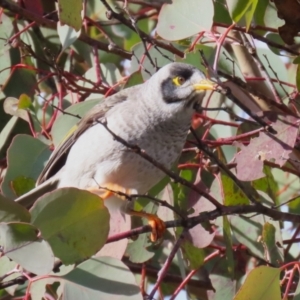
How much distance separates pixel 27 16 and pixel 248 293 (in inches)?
55.4

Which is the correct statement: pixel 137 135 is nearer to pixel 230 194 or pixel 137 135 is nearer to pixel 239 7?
pixel 230 194

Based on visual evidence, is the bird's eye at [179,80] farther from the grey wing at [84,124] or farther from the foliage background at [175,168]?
the grey wing at [84,124]

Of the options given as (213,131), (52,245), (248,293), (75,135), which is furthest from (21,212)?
(213,131)

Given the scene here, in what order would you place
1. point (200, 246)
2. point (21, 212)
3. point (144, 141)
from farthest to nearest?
1. point (144, 141)
2. point (200, 246)
3. point (21, 212)

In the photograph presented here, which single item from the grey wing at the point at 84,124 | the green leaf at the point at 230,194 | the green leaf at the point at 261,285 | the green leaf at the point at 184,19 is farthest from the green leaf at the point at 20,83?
the green leaf at the point at 261,285

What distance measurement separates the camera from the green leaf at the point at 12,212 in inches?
82.7

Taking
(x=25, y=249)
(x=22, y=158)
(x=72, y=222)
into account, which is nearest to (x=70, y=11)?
(x=22, y=158)

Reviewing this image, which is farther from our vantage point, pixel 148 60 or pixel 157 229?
pixel 148 60

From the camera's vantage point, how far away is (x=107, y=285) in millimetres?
2152

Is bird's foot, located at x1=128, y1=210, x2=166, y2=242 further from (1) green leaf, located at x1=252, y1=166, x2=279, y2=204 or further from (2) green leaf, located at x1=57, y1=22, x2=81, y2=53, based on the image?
(2) green leaf, located at x1=57, y1=22, x2=81, y2=53

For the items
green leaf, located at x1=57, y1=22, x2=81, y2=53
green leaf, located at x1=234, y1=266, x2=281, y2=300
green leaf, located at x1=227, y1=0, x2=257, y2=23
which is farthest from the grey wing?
green leaf, located at x1=234, y1=266, x2=281, y2=300

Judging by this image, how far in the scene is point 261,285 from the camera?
2111 mm

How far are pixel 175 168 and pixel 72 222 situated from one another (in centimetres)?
75

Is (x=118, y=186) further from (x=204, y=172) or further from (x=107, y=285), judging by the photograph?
(x=107, y=285)
